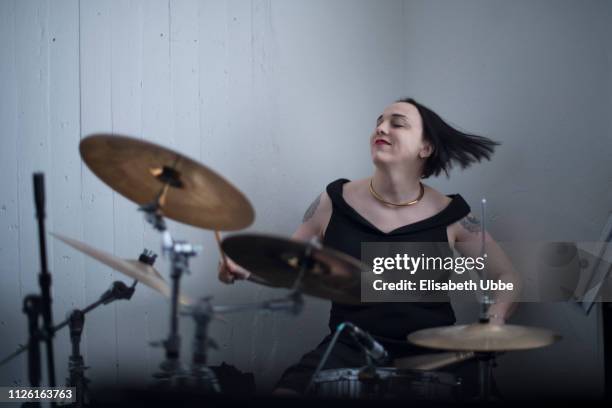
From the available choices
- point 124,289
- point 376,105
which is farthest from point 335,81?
point 124,289

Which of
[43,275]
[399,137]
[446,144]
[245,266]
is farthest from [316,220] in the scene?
[43,275]

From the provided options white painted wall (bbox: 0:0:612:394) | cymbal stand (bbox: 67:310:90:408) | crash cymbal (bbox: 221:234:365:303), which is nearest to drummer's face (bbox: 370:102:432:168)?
white painted wall (bbox: 0:0:612:394)

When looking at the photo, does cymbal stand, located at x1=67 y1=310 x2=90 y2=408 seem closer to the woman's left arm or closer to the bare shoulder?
the bare shoulder

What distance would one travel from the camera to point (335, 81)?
2949mm

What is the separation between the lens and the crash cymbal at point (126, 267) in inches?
67.1

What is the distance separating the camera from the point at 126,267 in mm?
1742

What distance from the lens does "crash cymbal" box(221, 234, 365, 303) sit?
1.54 meters

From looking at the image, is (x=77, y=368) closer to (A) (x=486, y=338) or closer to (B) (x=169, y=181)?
(B) (x=169, y=181)

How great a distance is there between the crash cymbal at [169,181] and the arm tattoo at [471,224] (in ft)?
3.32

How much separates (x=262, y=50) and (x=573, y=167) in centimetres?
123

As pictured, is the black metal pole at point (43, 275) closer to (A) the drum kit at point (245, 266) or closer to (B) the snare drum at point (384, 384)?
(A) the drum kit at point (245, 266)

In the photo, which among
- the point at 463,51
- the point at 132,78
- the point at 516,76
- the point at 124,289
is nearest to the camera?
the point at 124,289

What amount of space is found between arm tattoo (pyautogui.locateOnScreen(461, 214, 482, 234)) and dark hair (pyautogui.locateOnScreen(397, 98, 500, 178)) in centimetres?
19

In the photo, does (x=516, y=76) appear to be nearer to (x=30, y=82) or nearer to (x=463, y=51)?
(x=463, y=51)
